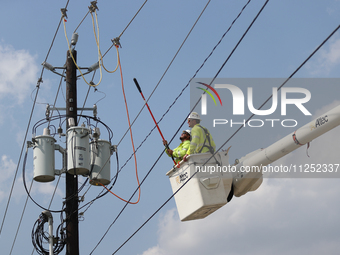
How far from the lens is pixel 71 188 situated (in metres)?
12.4

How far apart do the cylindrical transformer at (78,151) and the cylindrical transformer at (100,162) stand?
0.72ft

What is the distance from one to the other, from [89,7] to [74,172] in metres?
3.66

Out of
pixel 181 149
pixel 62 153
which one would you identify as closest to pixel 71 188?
pixel 62 153

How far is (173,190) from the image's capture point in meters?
10.5

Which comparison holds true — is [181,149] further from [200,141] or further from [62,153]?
[62,153]

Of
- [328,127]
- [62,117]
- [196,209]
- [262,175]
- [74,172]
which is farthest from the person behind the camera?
[62,117]

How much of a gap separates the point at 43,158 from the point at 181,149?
3.21 meters

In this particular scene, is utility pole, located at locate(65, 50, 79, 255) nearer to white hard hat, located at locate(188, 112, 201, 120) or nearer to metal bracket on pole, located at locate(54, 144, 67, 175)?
metal bracket on pole, located at locate(54, 144, 67, 175)

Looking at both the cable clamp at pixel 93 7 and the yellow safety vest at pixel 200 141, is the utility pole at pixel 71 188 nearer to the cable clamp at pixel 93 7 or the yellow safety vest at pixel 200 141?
Result: the cable clamp at pixel 93 7

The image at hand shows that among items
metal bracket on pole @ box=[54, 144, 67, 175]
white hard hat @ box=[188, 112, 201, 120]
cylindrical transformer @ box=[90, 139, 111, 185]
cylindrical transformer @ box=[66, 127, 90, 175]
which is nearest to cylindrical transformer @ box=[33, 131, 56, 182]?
metal bracket on pole @ box=[54, 144, 67, 175]

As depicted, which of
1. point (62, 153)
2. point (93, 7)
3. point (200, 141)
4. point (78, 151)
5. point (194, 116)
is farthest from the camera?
point (93, 7)

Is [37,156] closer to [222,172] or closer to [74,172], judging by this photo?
[74,172]

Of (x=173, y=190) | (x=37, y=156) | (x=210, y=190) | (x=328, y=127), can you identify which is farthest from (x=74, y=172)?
(x=328, y=127)

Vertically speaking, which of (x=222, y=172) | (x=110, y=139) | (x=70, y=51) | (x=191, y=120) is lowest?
(x=222, y=172)
